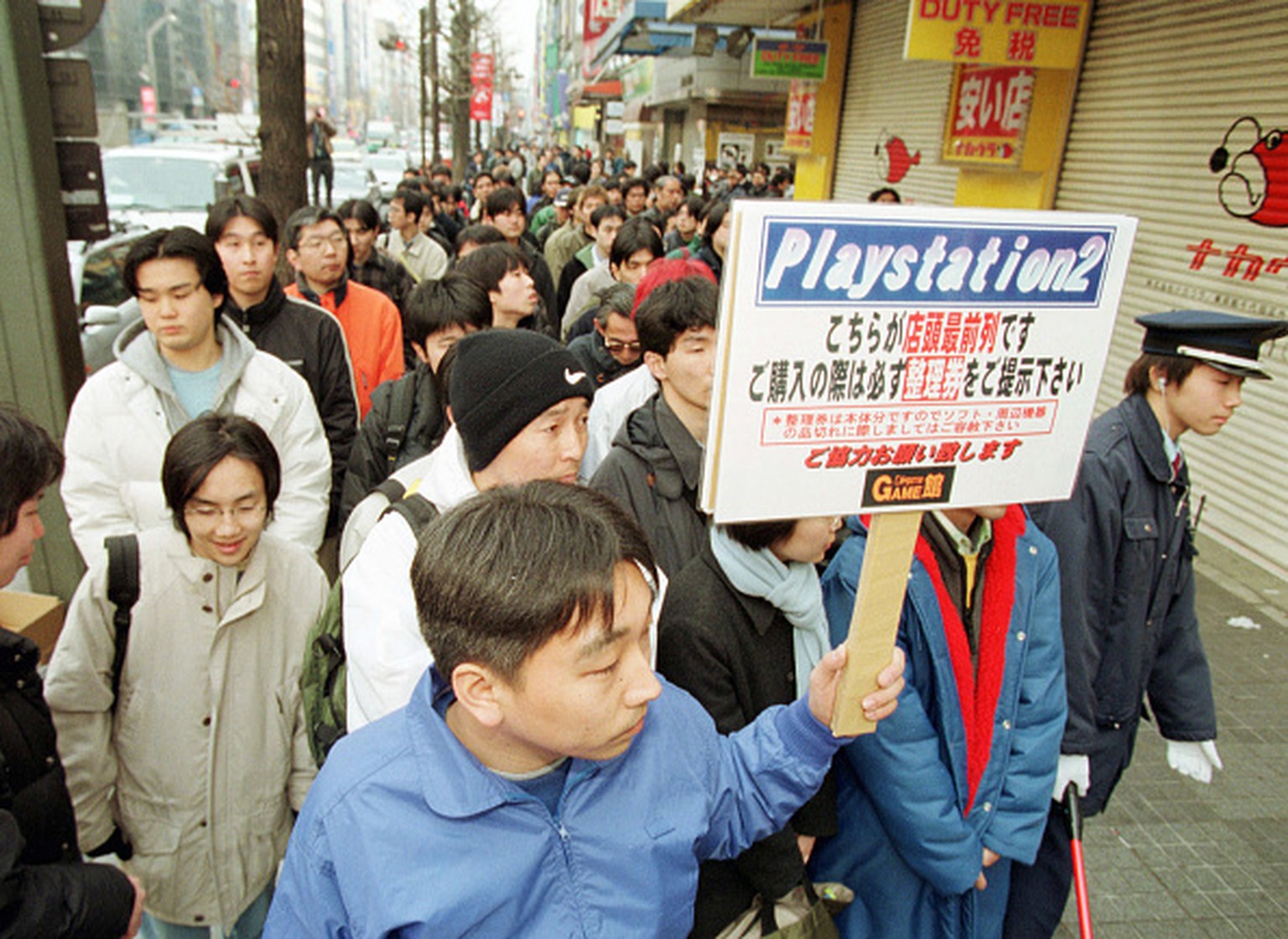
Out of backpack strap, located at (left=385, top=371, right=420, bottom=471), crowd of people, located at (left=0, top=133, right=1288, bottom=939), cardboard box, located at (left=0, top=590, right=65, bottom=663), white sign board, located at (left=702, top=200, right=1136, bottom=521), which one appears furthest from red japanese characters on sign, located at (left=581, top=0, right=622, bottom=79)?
white sign board, located at (left=702, top=200, right=1136, bottom=521)

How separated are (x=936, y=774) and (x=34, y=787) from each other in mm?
1935

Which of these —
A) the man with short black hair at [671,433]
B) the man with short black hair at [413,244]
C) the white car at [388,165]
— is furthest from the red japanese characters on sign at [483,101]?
the man with short black hair at [671,433]

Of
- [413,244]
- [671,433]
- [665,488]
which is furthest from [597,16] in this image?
[665,488]

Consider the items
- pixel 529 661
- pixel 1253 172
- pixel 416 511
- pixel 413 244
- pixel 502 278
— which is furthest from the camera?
pixel 413 244

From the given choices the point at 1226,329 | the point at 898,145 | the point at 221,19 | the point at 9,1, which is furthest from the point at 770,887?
the point at 221,19

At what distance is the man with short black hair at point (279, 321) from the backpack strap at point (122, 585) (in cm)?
163

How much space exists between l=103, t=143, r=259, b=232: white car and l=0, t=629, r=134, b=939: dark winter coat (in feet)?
32.8

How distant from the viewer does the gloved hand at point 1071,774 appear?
2.68 metres

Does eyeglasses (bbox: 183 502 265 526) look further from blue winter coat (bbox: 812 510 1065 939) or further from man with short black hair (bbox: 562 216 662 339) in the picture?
man with short black hair (bbox: 562 216 662 339)

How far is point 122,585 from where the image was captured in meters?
2.26

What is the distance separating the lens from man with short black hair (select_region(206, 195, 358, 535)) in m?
3.93

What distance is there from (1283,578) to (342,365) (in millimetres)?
5967

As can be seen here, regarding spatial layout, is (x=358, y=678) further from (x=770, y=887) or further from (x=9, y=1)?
(x=9, y=1)

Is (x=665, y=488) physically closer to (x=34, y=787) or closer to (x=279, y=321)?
(x=34, y=787)
